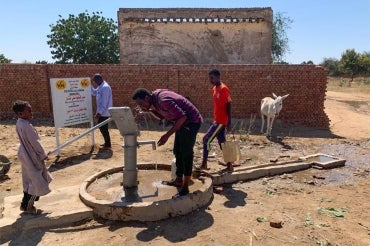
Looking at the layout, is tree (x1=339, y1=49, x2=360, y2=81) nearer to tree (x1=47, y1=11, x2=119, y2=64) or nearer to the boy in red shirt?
tree (x1=47, y1=11, x2=119, y2=64)

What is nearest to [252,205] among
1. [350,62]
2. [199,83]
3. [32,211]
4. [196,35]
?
[32,211]

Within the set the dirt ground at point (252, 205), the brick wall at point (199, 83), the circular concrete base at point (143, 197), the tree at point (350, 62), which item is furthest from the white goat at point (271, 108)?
the tree at point (350, 62)

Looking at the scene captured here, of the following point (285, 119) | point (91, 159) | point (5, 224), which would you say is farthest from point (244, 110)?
point (5, 224)

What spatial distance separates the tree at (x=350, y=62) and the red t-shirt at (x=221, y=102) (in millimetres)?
48454

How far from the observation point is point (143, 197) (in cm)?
489

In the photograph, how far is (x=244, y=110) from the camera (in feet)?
39.6

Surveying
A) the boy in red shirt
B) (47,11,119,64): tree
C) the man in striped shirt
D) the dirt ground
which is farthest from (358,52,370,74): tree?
the man in striped shirt

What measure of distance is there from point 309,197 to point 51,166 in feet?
16.0

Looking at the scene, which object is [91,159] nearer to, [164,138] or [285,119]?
[164,138]

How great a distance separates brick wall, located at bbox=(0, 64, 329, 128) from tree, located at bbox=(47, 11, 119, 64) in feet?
38.2

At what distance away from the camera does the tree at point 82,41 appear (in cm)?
2375

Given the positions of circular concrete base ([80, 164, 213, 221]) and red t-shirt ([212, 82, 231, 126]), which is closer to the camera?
circular concrete base ([80, 164, 213, 221])

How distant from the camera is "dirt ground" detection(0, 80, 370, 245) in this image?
162 inches

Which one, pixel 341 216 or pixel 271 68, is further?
pixel 271 68
